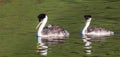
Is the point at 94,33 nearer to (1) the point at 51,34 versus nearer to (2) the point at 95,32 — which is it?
(2) the point at 95,32

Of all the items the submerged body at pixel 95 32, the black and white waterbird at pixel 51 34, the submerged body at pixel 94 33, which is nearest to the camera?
the submerged body at pixel 94 33

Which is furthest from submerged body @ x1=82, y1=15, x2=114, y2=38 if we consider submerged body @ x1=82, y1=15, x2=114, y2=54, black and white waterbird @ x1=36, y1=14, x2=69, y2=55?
black and white waterbird @ x1=36, y1=14, x2=69, y2=55

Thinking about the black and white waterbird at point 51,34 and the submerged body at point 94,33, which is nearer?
the submerged body at point 94,33

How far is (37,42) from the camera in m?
35.1

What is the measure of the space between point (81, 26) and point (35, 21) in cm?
599

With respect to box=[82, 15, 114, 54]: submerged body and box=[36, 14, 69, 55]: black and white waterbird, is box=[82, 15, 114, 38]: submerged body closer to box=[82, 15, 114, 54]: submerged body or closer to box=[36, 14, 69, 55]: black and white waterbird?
box=[82, 15, 114, 54]: submerged body

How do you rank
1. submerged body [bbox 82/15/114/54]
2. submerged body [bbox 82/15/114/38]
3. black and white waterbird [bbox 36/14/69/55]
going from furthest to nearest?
1. submerged body [bbox 82/15/114/38]
2. black and white waterbird [bbox 36/14/69/55]
3. submerged body [bbox 82/15/114/54]

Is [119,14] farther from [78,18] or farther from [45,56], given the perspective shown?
[45,56]

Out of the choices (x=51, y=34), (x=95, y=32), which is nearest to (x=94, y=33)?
(x=95, y=32)

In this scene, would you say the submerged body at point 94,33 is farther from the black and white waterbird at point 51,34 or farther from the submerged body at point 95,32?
the black and white waterbird at point 51,34

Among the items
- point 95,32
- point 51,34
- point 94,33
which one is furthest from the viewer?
point 51,34

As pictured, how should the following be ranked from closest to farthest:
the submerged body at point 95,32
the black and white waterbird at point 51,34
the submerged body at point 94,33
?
the submerged body at point 94,33, the black and white waterbird at point 51,34, the submerged body at point 95,32

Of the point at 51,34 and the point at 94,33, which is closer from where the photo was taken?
the point at 94,33

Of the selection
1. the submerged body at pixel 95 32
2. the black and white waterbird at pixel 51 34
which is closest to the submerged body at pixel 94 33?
the submerged body at pixel 95 32
